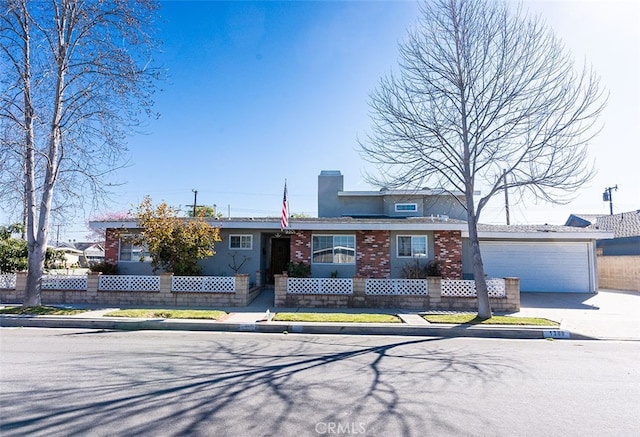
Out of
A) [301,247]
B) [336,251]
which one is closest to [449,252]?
[336,251]

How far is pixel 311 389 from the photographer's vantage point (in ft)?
15.5

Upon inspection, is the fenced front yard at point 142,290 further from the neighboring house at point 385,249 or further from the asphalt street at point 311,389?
the asphalt street at point 311,389

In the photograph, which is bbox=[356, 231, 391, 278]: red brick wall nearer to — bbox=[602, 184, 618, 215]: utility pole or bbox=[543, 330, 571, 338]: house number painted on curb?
bbox=[543, 330, 571, 338]: house number painted on curb

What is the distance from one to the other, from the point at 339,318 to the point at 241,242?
7426 millimetres

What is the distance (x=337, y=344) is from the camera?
771cm

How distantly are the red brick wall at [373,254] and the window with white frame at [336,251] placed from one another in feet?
1.02

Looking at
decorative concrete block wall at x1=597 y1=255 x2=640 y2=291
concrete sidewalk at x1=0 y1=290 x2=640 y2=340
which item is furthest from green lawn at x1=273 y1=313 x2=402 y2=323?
decorative concrete block wall at x1=597 y1=255 x2=640 y2=291

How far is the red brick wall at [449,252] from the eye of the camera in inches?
589

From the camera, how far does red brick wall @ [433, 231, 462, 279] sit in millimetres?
14969

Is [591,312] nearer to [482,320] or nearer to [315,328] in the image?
[482,320]

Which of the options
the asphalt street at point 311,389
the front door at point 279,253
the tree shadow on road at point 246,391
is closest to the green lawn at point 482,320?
the asphalt street at point 311,389

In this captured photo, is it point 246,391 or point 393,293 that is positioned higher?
point 393,293

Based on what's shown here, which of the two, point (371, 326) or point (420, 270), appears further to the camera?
point (420, 270)

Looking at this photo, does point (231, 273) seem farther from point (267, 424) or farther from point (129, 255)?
point (267, 424)
